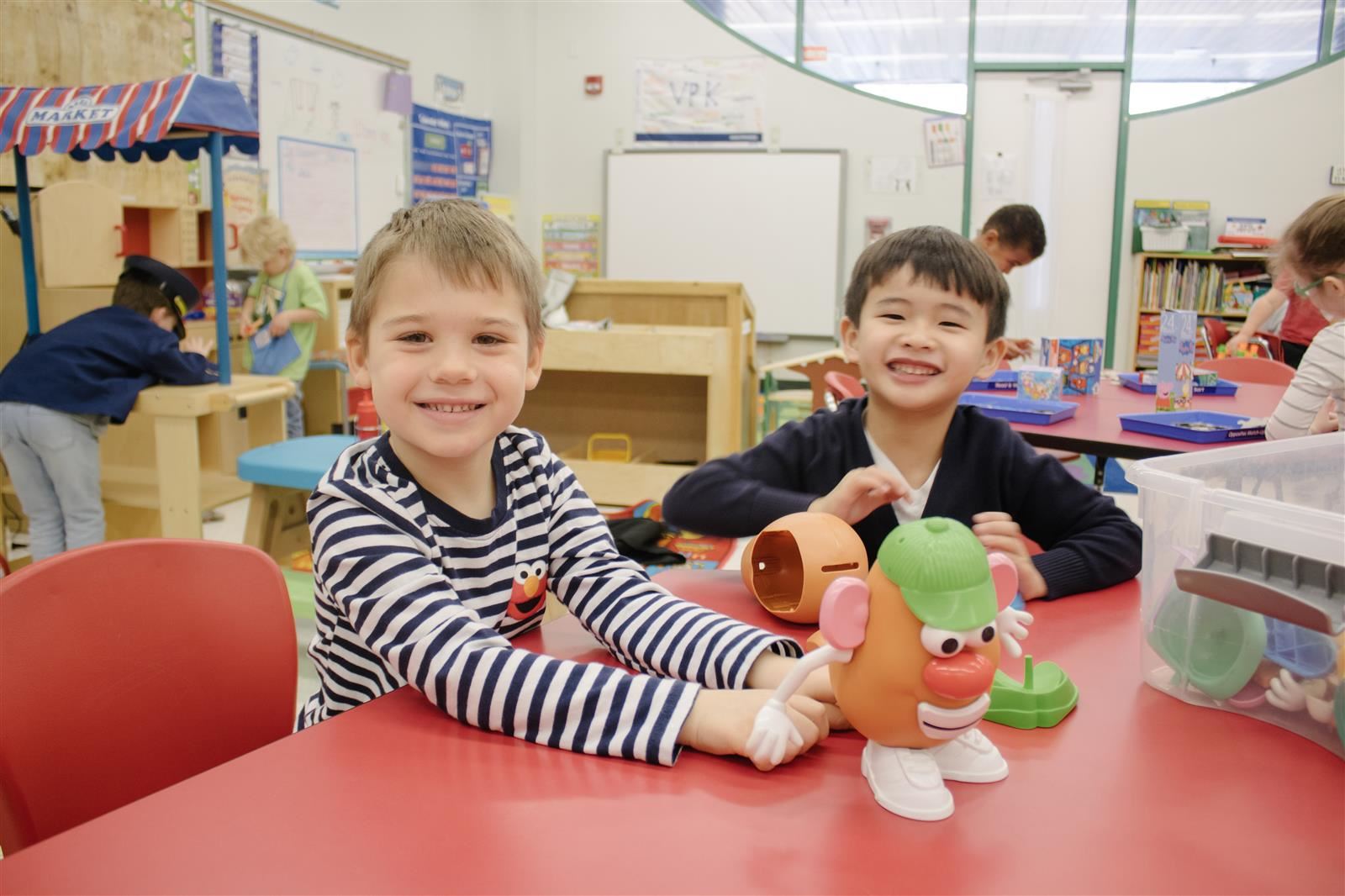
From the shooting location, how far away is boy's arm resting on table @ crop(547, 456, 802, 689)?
85 centimetres

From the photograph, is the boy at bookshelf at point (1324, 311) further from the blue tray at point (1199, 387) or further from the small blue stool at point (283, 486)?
the small blue stool at point (283, 486)

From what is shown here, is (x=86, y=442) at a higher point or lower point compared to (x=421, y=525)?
lower

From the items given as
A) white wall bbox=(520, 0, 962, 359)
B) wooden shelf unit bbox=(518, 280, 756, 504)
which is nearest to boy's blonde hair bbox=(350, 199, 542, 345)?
wooden shelf unit bbox=(518, 280, 756, 504)

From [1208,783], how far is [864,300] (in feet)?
2.33

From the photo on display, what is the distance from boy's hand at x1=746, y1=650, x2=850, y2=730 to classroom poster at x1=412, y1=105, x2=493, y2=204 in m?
5.56

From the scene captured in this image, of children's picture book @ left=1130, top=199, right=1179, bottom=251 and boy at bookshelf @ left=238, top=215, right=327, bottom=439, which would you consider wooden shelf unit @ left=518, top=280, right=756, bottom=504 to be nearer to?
boy at bookshelf @ left=238, top=215, right=327, bottom=439

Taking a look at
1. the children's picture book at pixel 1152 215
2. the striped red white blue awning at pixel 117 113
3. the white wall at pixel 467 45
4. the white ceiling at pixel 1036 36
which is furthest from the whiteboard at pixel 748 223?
the striped red white blue awning at pixel 117 113

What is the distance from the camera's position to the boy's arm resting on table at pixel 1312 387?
186cm

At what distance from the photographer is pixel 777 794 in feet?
2.14

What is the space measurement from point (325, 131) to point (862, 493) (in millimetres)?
5028

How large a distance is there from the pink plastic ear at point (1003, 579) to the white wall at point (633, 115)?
20.2ft

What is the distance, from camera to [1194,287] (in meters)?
6.26

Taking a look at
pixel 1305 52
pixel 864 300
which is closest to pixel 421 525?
pixel 864 300

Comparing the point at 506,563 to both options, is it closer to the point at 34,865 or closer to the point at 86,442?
the point at 34,865
